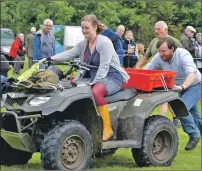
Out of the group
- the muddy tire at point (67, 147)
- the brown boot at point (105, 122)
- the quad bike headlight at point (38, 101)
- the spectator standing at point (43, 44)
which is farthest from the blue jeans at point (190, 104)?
the spectator standing at point (43, 44)

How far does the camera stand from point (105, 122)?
6906 millimetres

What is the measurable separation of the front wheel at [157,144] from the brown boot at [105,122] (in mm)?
465

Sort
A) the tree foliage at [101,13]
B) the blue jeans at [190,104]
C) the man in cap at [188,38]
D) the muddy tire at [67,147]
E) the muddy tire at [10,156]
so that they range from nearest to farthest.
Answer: the muddy tire at [67,147], the muddy tire at [10,156], the blue jeans at [190,104], the man in cap at [188,38], the tree foliage at [101,13]

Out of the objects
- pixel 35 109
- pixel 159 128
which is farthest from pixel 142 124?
pixel 35 109

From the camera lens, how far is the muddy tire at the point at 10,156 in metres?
7.19

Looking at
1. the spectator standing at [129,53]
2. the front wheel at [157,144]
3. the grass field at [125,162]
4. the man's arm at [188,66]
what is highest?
the man's arm at [188,66]

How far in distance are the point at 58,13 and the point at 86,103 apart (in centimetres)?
2734

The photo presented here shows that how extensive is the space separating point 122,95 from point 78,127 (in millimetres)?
922

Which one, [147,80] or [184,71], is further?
[184,71]

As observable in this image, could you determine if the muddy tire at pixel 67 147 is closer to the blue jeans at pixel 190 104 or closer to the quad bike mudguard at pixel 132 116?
the quad bike mudguard at pixel 132 116

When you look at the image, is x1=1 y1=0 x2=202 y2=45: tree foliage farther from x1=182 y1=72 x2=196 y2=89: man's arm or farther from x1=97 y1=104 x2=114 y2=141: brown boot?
x1=97 y1=104 x2=114 y2=141: brown boot

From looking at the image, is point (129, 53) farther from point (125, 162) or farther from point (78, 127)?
point (78, 127)

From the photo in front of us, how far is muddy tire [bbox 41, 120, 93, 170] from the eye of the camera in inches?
248

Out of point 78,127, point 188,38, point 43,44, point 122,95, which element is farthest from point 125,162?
point 188,38
